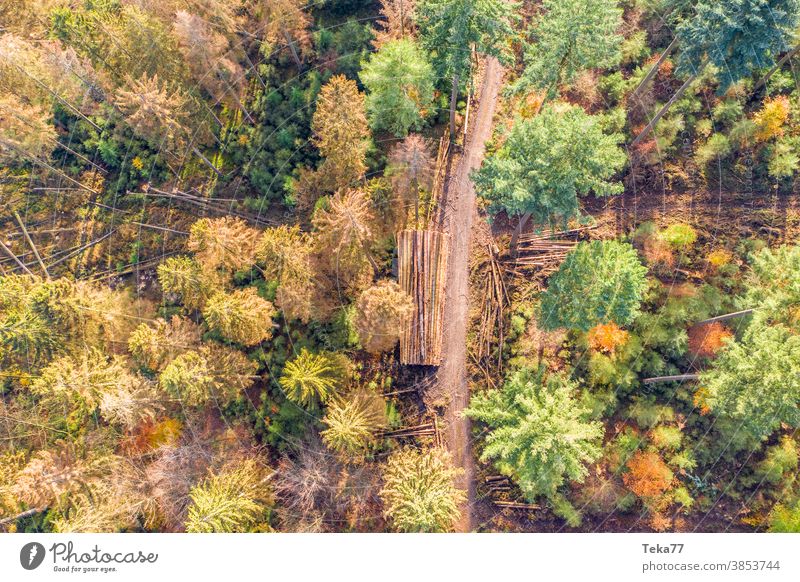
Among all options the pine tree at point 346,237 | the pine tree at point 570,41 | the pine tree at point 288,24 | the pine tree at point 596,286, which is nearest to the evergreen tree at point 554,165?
the pine tree at point 570,41

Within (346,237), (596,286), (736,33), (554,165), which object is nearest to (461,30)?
(554,165)

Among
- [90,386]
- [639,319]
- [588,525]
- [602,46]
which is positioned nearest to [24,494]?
[90,386]

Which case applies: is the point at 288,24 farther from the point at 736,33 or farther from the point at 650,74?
the point at 736,33

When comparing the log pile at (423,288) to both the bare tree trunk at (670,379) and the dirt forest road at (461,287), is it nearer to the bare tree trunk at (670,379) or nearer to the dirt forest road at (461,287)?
the dirt forest road at (461,287)

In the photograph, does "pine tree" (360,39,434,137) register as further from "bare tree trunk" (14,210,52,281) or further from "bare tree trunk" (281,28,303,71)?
"bare tree trunk" (14,210,52,281)

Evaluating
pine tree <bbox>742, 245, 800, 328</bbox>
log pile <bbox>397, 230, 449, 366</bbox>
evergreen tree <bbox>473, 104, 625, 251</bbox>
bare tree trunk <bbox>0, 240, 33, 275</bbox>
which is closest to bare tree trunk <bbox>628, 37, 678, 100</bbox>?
evergreen tree <bbox>473, 104, 625, 251</bbox>
